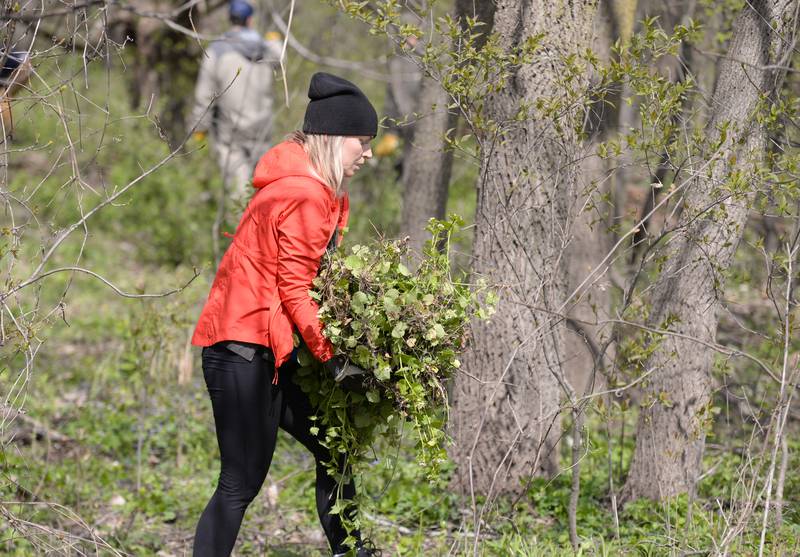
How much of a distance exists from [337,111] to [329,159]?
17 cm

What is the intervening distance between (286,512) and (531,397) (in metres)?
1.39

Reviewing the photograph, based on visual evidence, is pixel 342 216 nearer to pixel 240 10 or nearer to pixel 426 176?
pixel 426 176

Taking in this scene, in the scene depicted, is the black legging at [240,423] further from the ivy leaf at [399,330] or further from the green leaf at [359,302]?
the ivy leaf at [399,330]

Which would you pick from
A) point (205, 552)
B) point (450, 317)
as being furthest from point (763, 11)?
point (205, 552)

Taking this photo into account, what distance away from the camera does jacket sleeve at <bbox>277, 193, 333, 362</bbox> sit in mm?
3006

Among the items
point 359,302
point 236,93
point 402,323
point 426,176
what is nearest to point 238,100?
point 236,93

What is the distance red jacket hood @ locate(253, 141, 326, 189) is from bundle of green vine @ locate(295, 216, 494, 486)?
0.31 m

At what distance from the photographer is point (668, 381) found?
4.18m

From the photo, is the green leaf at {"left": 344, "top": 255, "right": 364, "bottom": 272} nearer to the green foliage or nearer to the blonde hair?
the green foliage

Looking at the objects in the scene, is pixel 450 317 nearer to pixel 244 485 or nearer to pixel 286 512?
pixel 244 485

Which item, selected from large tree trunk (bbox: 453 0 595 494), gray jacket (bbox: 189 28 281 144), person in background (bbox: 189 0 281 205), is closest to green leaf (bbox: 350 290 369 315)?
large tree trunk (bbox: 453 0 595 494)

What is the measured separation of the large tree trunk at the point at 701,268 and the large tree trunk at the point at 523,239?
47 cm

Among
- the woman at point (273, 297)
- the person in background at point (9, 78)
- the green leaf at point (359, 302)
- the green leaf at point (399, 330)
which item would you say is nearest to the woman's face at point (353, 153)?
the woman at point (273, 297)

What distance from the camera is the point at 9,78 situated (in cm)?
316
